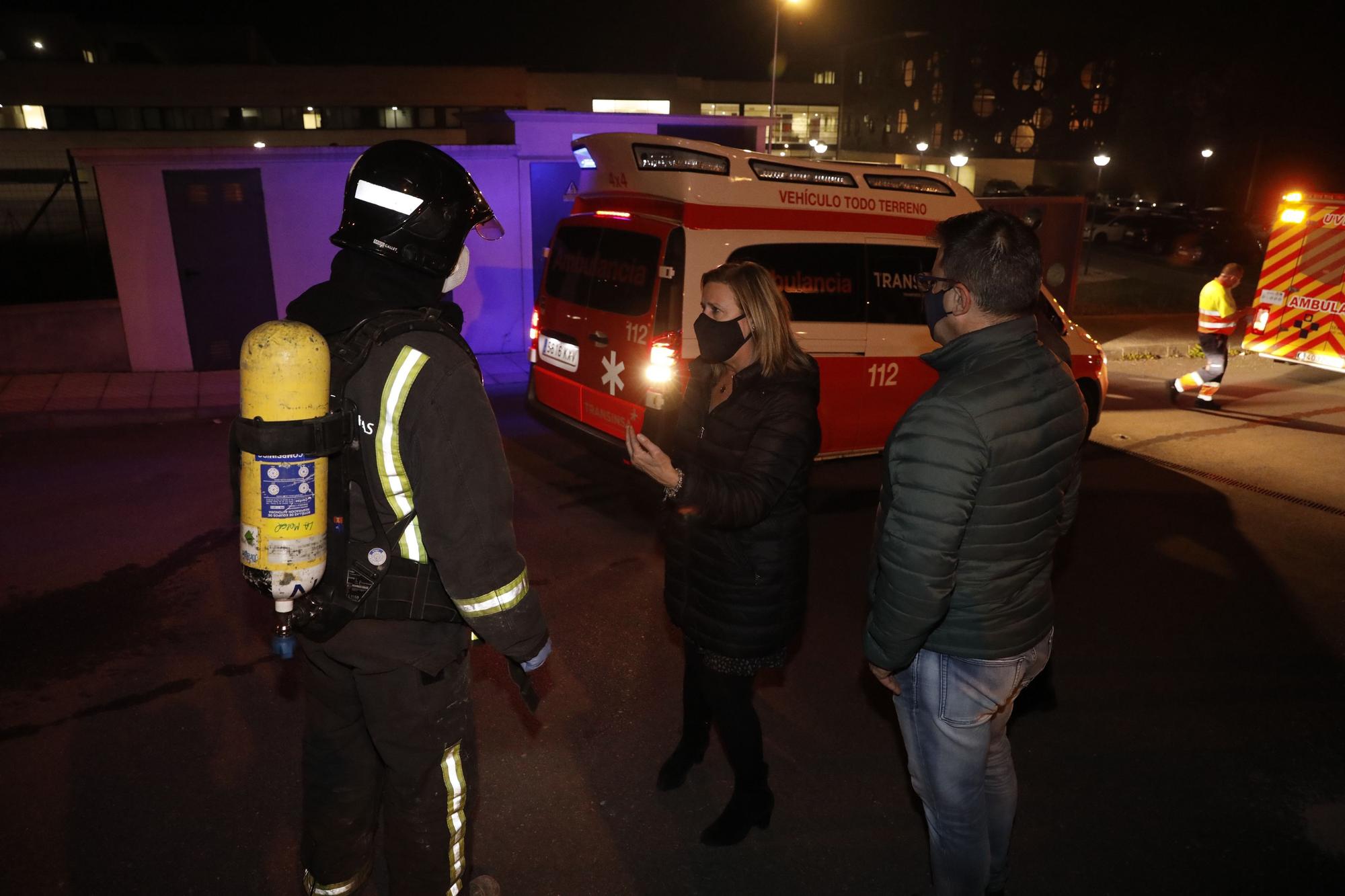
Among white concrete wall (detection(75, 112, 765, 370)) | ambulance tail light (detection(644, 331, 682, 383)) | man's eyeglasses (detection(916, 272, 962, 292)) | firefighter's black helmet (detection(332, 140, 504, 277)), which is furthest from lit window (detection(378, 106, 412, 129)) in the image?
man's eyeglasses (detection(916, 272, 962, 292))

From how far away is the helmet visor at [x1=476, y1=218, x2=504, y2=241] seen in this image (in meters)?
2.62

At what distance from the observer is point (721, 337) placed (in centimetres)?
303

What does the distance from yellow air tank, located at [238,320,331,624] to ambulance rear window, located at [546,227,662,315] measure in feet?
13.0

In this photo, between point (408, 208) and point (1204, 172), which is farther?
point (1204, 172)

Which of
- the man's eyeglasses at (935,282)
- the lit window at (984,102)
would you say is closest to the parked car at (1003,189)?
the lit window at (984,102)

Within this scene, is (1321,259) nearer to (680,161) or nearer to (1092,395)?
(1092,395)

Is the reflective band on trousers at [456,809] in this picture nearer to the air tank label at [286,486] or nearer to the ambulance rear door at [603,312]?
the air tank label at [286,486]

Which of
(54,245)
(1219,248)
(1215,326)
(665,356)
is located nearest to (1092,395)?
(1215,326)

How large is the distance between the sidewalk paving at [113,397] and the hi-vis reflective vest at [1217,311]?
7.75 meters

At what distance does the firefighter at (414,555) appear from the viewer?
7.17 feet

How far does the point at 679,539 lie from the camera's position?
10.4ft

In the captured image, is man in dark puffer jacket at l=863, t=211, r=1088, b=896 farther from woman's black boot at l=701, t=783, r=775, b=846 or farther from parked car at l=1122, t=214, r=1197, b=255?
parked car at l=1122, t=214, r=1197, b=255

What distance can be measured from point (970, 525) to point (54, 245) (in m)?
18.2

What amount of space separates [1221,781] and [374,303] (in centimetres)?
383
